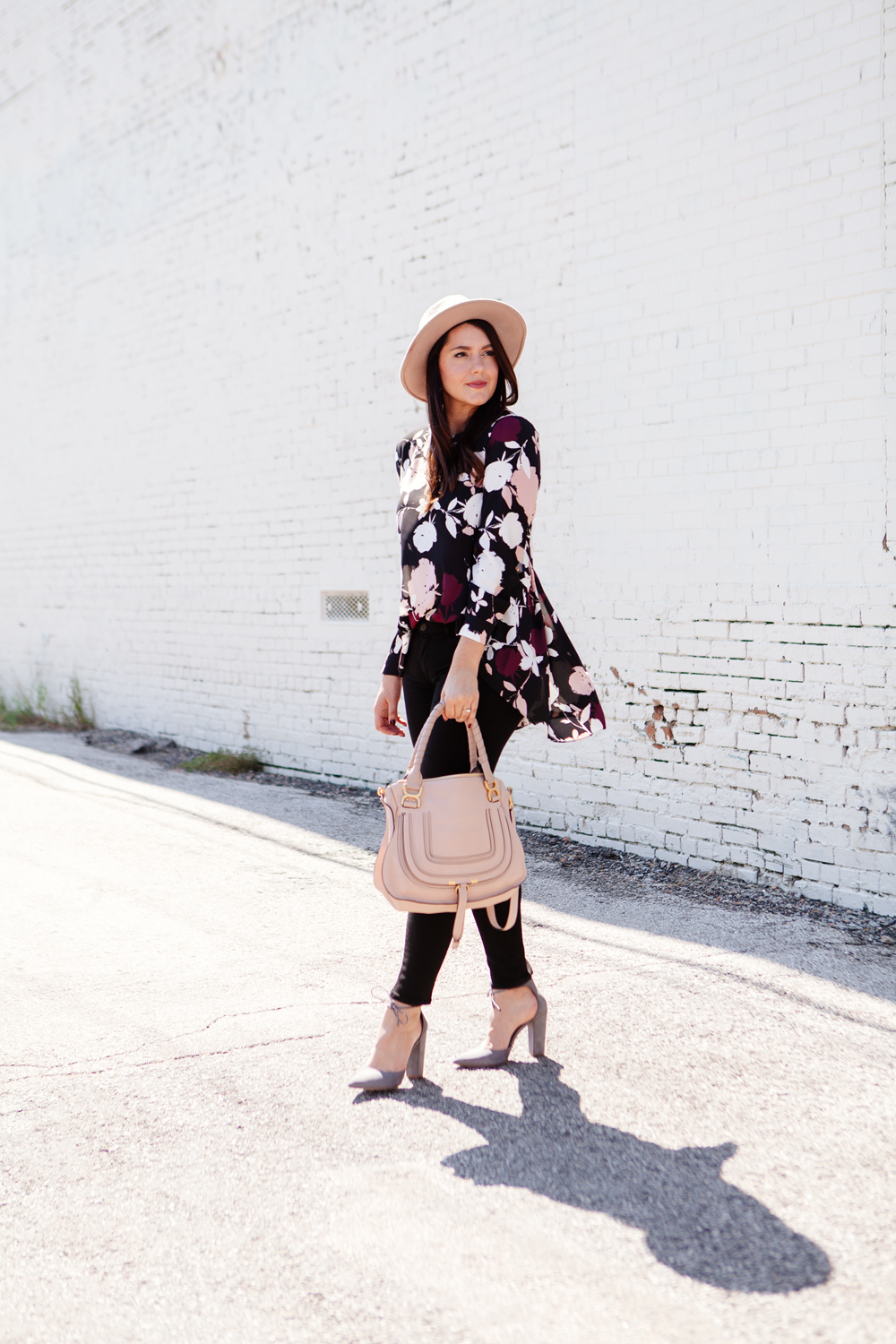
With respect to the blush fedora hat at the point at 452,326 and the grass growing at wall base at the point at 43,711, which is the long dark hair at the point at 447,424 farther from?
the grass growing at wall base at the point at 43,711

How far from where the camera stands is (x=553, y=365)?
539 centimetres

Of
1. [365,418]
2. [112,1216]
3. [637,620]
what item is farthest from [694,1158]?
[365,418]

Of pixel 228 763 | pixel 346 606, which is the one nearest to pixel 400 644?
pixel 346 606

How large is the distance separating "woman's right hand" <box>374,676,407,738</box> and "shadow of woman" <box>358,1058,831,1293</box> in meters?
0.92

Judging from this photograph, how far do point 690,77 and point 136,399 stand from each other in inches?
211

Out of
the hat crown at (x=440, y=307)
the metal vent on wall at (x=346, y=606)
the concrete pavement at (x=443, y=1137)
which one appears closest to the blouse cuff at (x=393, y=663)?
the hat crown at (x=440, y=307)

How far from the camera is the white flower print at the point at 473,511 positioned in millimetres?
2646

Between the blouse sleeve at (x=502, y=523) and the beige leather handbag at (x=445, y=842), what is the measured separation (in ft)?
0.87

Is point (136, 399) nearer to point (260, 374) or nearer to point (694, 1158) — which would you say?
point (260, 374)

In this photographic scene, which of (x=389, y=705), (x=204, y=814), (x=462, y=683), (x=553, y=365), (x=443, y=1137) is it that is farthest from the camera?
(x=204, y=814)

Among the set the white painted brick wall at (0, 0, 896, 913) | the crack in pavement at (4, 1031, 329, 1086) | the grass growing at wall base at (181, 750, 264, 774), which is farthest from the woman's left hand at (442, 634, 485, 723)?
the grass growing at wall base at (181, 750, 264, 774)

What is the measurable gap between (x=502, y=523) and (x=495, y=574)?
5.1 inches

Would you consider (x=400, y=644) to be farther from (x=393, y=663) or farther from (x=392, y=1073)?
(x=392, y=1073)

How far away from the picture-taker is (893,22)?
409cm
